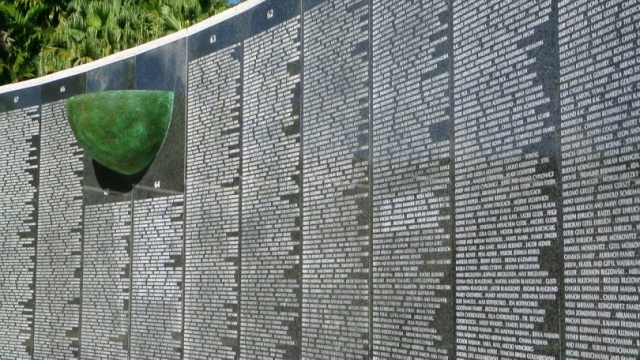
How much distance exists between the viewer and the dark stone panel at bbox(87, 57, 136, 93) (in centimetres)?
939

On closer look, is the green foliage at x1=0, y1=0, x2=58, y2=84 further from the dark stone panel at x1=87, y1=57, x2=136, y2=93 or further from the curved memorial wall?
the dark stone panel at x1=87, y1=57, x2=136, y2=93

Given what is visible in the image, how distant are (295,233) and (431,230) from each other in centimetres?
155

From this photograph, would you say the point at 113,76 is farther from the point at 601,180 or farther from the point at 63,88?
the point at 601,180

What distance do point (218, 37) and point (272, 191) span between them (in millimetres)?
1766

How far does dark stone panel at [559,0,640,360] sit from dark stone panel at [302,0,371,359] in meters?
1.84

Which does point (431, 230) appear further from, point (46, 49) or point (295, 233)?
point (46, 49)

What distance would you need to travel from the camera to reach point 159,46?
9.12 meters

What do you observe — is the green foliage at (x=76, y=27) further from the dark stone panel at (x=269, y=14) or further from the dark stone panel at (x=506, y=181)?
the dark stone panel at (x=506, y=181)

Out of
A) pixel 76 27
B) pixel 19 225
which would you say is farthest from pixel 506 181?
pixel 76 27

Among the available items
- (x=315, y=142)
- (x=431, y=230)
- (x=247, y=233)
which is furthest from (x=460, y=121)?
(x=247, y=233)

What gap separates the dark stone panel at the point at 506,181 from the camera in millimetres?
4926

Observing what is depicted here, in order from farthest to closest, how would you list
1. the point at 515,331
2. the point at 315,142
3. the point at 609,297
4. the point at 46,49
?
the point at 46,49 → the point at 315,142 → the point at 515,331 → the point at 609,297

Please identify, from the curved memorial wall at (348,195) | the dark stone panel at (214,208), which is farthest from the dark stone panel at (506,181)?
the dark stone panel at (214,208)

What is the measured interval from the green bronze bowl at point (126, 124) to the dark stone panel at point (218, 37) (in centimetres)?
48
